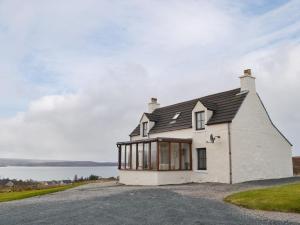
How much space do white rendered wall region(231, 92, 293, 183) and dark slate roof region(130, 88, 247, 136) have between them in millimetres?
628

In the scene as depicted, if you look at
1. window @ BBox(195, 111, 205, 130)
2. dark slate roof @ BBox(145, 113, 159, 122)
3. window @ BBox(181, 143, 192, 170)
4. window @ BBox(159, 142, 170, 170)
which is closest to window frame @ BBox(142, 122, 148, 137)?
dark slate roof @ BBox(145, 113, 159, 122)

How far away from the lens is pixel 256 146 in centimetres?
2377

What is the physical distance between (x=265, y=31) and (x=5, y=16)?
570 inches

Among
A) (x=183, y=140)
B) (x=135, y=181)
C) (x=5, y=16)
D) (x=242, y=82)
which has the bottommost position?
(x=135, y=181)

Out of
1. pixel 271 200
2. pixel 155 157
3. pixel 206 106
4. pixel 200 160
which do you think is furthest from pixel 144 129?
pixel 271 200

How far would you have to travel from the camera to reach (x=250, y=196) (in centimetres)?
1412

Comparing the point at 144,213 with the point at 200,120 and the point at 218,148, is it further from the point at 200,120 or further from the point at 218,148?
the point at 200,120

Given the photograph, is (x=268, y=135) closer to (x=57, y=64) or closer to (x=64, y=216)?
(x=57, y=64)

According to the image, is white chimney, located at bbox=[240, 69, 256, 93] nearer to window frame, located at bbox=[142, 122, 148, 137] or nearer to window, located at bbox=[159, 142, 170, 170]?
window, located at bbox=[159, 142, 170, 170]

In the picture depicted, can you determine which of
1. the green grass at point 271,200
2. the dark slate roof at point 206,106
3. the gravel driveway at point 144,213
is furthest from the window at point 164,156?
the green grass at point 271,200

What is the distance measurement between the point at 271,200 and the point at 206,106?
38.8 ft

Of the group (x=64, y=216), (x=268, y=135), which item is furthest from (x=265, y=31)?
(x=64, y=216)

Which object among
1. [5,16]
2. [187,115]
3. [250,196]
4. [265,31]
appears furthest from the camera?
[187,115]

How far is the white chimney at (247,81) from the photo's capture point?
2384cm
